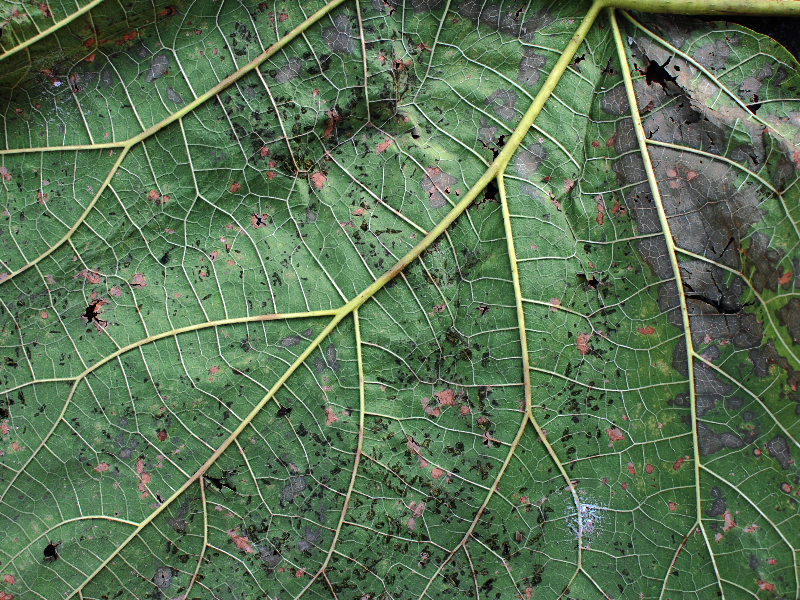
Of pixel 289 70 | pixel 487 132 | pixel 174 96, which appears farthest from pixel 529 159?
pixel 174 96

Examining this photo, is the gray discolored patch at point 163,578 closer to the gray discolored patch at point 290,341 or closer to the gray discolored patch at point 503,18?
the gray discolored patch at point 290,341

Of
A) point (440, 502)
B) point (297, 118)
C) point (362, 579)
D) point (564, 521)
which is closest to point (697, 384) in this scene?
point (564, 521)

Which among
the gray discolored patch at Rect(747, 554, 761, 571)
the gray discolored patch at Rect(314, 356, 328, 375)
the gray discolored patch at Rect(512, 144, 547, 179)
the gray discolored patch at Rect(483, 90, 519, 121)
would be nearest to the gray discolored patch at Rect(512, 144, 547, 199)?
the gray discolored patch at Rect(512, 144, 547, 179)

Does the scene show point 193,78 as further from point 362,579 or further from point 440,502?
point 362,579

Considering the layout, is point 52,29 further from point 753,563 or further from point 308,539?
point 753,563

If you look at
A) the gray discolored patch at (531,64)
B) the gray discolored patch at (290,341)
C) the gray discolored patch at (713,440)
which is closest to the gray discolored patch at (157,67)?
the gray discolored patch at (290,341)

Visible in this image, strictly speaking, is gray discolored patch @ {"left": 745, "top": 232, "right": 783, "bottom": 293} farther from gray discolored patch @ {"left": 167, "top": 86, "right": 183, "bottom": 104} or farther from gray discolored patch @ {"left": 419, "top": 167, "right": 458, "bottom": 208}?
gray discolored patch @ {"left": 167, "top": 86, "right": 183, "bottom": 104}
